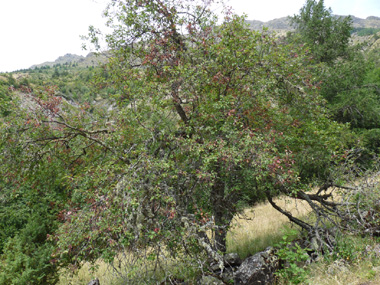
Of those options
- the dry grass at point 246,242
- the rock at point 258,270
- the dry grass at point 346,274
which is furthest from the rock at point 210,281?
the dry grass at point 346,274

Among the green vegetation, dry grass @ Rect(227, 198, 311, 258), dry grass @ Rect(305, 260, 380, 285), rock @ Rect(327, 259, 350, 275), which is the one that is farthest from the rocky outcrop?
rock @ Rect(327, 259, 350, 275)

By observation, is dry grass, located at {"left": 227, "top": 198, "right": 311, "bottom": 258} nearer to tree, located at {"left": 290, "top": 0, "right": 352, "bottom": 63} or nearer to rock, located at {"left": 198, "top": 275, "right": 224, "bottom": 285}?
rock, located at {"left": 198, "top": 275, "right": 224, "bottom": 285}

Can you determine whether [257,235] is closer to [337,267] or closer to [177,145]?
[337,267]

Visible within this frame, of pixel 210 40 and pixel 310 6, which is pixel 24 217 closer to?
pixel 210 40

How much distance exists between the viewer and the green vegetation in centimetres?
505

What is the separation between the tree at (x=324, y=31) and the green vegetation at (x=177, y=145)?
16.1 meters

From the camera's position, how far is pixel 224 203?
712 centimetres

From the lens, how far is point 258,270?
18.7 ft

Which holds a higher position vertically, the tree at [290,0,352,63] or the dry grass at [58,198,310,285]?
the tree at [290,0,352,63]

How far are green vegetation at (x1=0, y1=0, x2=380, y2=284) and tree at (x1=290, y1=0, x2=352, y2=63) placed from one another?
53.0ft

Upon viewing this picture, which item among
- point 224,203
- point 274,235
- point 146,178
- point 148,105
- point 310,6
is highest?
→ point 310,6

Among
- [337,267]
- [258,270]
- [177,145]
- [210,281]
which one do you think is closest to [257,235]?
A: [258,270]

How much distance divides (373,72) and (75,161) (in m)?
29.4

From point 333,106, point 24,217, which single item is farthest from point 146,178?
point 333,106
